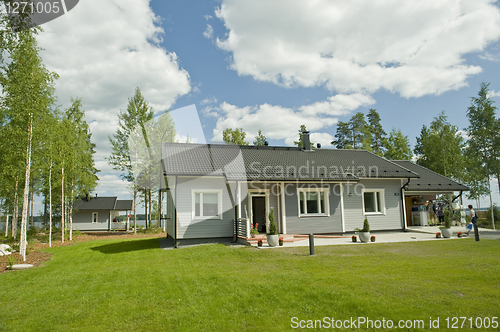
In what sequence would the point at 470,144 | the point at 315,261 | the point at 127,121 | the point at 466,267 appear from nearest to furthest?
the point at 466,267
the point at 315,261
the point at 470,144
the point at 127,121

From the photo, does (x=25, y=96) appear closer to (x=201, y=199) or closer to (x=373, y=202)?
(x=201, y=199)

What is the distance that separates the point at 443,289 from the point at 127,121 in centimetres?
2888

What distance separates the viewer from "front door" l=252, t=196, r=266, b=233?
53.0 feet

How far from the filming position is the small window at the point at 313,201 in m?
15.9

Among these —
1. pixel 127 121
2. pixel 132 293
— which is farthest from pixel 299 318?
pixel 127 121

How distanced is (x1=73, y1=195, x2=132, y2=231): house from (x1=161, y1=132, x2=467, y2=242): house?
25.4m

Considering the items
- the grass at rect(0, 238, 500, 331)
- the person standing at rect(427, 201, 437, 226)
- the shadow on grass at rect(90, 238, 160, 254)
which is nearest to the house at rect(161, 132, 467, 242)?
the shadow on grass at rect(90, 238, 160, 254)

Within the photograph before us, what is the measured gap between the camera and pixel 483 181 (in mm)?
26578

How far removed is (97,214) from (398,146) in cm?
3804

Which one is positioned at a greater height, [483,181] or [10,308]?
[483,181]

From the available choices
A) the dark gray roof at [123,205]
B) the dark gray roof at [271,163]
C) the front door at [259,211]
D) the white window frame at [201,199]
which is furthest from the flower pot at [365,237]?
the dark gray roof at [123,205]

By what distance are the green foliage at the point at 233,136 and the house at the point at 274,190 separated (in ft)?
43.0

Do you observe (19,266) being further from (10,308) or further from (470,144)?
(470,144)

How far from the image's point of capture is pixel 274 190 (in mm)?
15617
